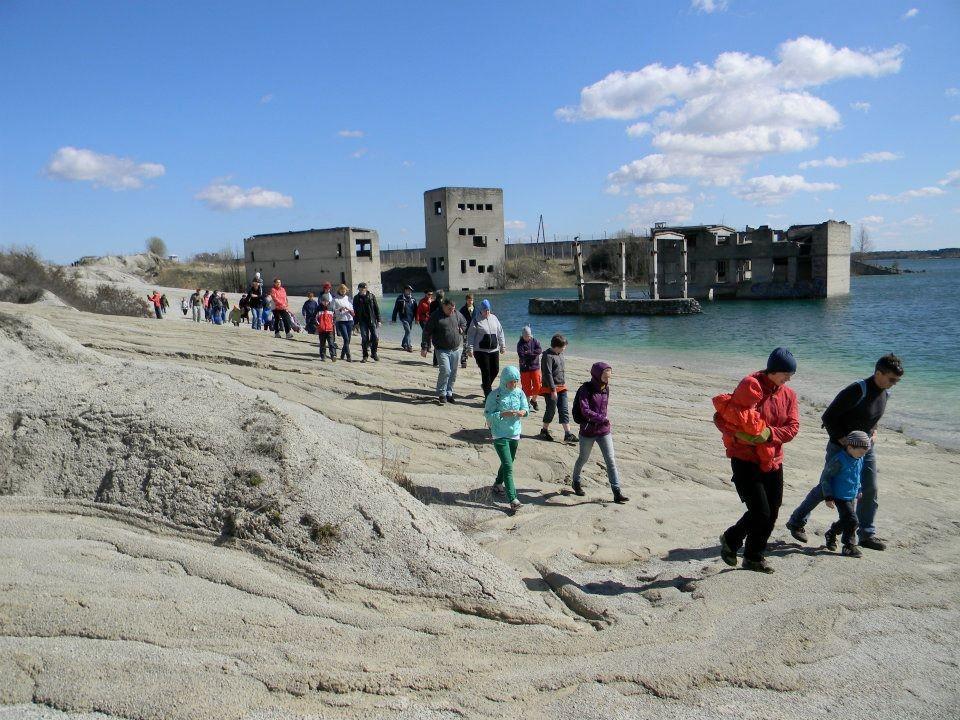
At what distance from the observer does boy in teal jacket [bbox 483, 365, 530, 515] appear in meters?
6.82

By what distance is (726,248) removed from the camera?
55688mm

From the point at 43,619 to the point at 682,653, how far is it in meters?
3.66

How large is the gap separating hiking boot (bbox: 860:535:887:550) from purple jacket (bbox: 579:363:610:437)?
8.17ft

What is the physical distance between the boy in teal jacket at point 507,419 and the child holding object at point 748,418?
235 centimetres

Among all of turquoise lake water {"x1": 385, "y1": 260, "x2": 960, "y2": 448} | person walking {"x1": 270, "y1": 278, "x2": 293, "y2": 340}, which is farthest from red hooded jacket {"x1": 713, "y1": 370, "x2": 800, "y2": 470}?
person walking {"x1": 270, "y1": 278, "x2": 293, "y2": 340}

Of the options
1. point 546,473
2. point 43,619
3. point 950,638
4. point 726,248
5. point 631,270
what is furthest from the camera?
point 631,270

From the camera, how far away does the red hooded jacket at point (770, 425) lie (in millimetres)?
4988

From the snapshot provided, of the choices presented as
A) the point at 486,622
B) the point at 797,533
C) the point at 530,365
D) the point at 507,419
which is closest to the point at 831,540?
the point at 797,533

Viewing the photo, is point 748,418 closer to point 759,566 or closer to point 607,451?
point 759,566

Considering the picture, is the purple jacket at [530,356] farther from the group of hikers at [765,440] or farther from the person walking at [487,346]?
the person walking at [487,346]

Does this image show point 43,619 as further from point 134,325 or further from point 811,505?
point 134,325

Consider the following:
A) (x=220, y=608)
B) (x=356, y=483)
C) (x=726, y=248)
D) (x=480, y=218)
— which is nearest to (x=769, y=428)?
(x=356, y=483)

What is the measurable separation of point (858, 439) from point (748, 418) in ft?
4.17

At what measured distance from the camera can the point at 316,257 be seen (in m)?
62.8
